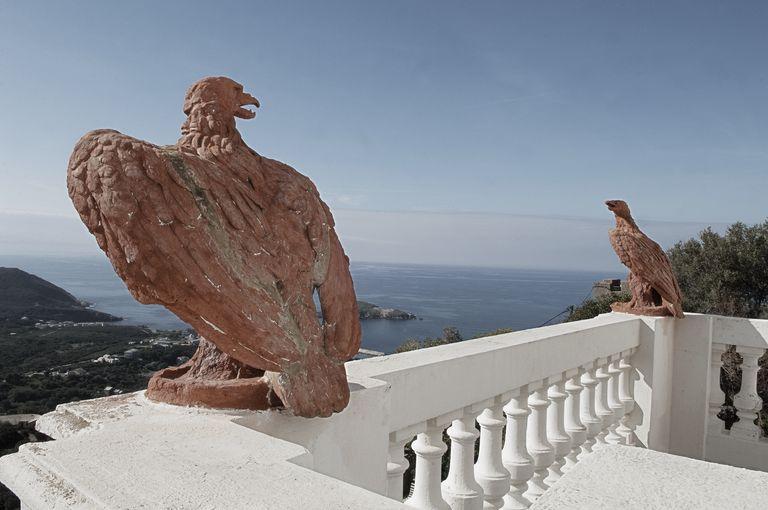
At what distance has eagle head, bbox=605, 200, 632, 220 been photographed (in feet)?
13.9

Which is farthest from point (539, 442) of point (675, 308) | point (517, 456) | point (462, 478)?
point (675, 308)

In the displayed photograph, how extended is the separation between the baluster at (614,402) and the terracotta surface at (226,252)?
9.53 feet

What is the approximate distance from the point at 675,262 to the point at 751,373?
9013 mm

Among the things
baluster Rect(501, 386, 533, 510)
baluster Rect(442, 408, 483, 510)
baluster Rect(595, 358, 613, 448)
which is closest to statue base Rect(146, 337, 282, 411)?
baluster Rect(442, 408, 483, 510)

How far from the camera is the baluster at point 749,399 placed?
162 inches

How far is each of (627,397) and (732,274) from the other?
8.83 m

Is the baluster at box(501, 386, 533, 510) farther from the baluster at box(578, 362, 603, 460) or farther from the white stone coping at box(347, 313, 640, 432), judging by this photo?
the baluster at box(578, 362, 603, 460)

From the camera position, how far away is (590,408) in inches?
136

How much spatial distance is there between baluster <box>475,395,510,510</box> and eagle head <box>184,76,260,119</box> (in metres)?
1.83

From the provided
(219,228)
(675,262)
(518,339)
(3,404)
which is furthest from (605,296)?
(219,228)

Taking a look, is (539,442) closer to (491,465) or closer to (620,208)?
(491,465)

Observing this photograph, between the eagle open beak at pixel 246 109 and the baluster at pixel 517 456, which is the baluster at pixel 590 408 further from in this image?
the eagle open beak at pixel 246 109

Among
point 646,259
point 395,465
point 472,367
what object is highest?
point 646,259

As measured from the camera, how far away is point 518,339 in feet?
9.46
